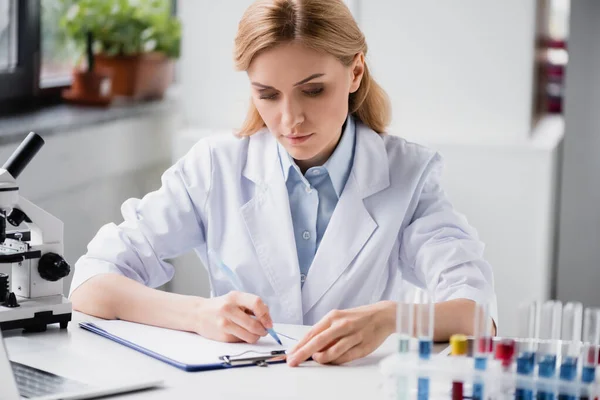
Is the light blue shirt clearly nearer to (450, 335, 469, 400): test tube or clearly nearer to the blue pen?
the blue pen

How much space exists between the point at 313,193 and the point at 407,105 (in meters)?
1.14

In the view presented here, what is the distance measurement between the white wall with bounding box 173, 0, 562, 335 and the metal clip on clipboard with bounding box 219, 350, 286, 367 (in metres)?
1.56

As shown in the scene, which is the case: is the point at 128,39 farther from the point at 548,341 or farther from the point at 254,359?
the point at 548,341

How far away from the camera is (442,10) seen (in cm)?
295

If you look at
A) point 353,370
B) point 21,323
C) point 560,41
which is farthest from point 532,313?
point 560,41

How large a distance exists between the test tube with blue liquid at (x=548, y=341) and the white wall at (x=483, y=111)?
5.68 feet

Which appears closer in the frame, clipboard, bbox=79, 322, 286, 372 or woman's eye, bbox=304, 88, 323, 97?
clipboard, bbox=79, 322, 286, 372

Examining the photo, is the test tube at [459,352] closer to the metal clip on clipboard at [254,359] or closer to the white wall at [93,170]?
the metal clip on clipboard at [254,359]

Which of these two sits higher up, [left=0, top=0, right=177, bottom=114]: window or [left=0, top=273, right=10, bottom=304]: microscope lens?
[left=0, top=0, right=177, bottom=114]: window

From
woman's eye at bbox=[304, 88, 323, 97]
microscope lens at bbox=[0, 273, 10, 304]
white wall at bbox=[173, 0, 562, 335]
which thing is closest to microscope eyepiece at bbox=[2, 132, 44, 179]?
microscope lens at bbox=[0, 273, 10, 304]

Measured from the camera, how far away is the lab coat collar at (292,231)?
193 centimetres

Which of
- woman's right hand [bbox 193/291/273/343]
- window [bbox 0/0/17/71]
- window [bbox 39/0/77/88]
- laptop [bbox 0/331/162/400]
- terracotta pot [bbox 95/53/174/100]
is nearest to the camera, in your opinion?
laptop [bbox 0/331/162/400]

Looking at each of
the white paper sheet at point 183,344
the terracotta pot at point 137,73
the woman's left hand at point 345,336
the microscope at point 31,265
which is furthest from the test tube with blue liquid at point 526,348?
the terracotta pot at point 137,73

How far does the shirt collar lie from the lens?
198 centimetres
